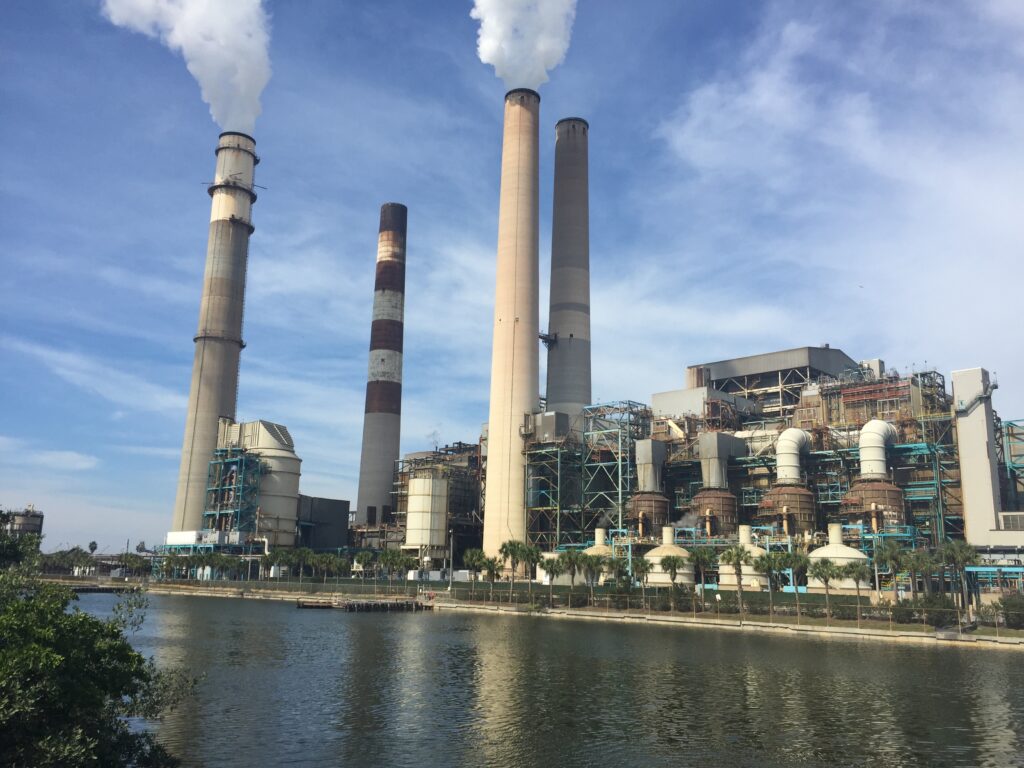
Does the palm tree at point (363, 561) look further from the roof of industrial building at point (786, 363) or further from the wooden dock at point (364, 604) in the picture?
the roof of industrial building at point (786, 363)

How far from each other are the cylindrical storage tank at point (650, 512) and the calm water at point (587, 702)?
6133 centimetres

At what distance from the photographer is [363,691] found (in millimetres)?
53625

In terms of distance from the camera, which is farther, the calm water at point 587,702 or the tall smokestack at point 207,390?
the tall smokestack at point 207,390

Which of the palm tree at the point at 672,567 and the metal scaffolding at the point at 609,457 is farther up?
the metal scaffolding at the point at 609,457

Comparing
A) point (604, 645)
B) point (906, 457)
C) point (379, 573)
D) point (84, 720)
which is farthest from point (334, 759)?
point (379, 573)

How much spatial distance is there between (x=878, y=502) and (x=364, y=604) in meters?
80.3

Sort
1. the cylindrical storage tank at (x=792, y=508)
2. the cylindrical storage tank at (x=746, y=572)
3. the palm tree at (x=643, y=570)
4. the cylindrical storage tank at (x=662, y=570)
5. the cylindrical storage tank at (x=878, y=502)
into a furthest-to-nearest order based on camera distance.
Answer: the cylindrical storage tank at (x=792, y=508), the cylindrical storage tank at (x=878, y=502), the cylindrical storage tank at (x=662, y=570), the cylindrical storage tank at (x=746, y=572), the palm tree at (x=643, y=570)

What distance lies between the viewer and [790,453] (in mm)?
140125

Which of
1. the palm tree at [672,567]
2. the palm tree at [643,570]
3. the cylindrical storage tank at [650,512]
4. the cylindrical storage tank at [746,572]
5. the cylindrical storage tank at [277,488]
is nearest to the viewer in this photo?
the palm tree at [672,567]

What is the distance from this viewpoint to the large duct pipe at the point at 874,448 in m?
132

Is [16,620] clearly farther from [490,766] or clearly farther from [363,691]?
[363,691]

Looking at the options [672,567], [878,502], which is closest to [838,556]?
[878,502]

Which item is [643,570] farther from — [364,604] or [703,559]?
[364,604]

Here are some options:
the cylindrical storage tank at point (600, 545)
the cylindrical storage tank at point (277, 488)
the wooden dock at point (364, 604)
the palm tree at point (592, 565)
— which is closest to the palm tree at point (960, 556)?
the palm tree at point (592, 565)
